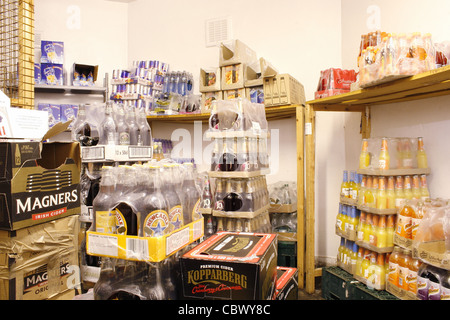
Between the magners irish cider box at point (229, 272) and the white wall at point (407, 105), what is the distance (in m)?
1.90

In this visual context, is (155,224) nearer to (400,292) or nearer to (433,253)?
(433,253)

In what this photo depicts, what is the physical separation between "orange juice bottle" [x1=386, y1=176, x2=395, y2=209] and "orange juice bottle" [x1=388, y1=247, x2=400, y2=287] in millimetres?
302

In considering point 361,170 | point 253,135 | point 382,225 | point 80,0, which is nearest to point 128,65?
point 80,0

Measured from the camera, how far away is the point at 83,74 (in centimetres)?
425

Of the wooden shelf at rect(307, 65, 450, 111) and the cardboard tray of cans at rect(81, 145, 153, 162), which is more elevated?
the wooden shelf at rect(307, 65, 450, 111)

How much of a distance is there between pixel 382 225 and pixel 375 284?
0.43 meters

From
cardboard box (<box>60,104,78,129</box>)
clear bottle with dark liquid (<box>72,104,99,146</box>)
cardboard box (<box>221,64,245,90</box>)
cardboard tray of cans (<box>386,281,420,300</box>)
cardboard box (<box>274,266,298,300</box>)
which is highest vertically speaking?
cardboard box (<box>221,64,245,90</box>)

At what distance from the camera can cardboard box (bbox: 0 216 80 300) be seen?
3.74 ft

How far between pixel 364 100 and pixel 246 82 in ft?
4.06

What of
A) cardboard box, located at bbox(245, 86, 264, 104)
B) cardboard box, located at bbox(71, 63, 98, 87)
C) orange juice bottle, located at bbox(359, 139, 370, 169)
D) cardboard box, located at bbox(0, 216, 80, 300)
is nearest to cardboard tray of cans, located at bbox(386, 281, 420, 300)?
orange juice bottle, located at bbox(359, 139, 370, 169)

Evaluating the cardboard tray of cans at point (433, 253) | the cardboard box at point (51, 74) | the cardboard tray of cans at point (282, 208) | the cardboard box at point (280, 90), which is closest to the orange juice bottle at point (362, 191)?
the cardboard tray of cans at point (433, 253)

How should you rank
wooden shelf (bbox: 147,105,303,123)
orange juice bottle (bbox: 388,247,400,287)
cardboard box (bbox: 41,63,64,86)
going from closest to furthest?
orange juice bottle (bbox: 388,247,400,287)
wooden shelf (bbox: 147,105,303,123)
cardboard box (bbox: 41,63,64,86)

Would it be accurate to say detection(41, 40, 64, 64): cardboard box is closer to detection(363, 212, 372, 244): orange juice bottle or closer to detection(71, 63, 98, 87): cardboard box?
detection(71, 63, 98, 87): cardboard box
